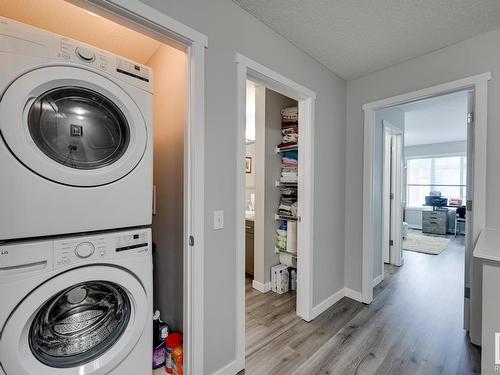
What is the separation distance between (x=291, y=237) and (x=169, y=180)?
5.06 feet

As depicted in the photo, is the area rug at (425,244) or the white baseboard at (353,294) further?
the area rug at (425,244)

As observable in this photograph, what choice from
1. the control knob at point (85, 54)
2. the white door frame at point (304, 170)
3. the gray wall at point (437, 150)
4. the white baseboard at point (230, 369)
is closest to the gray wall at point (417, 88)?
the white door frame at point (304, 170)

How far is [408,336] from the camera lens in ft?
6.51

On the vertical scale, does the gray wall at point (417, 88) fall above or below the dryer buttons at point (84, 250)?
above

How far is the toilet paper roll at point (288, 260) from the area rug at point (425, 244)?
3244 millimetres

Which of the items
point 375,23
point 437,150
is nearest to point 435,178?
point 437,150

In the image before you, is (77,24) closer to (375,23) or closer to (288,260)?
(375,23)

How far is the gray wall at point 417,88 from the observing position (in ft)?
5.93

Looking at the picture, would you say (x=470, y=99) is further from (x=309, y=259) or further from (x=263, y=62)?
(x=309, y=259)

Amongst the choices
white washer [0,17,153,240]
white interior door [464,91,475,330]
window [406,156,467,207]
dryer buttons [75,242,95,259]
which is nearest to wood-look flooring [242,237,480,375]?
white interior door [464,91,475,330]

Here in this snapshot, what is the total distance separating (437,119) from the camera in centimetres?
465

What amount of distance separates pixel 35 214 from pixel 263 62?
5.38ft

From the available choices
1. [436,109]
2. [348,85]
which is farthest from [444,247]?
[348,85]

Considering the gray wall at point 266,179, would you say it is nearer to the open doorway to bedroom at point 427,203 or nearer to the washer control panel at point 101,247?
the open doorway to bedroom at point 427,203
